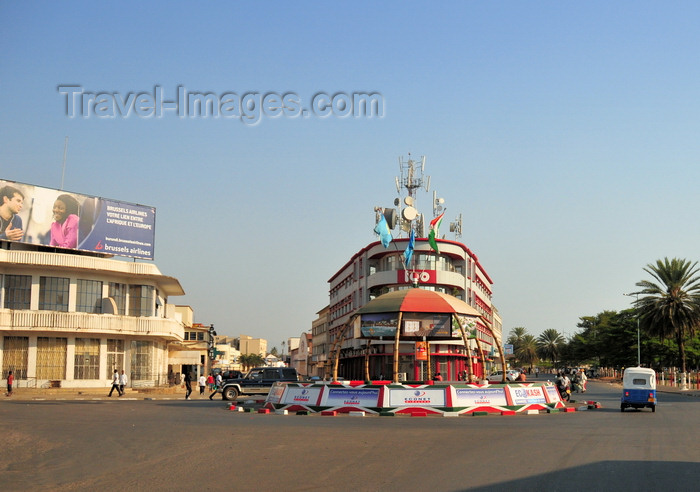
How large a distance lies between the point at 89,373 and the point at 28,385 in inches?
159

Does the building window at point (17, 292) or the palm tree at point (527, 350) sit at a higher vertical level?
the building window at point (17, 292)

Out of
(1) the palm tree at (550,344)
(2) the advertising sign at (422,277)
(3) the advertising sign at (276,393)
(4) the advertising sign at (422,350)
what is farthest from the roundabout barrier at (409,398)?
(1) the palm tree at (550,344)

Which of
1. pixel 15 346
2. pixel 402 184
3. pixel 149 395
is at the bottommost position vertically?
pixel 149 395

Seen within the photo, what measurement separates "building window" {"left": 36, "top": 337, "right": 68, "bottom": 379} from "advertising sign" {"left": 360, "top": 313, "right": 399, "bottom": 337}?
1026 inches

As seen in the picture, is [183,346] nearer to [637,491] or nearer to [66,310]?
[66,310]

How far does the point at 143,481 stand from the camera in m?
11.2

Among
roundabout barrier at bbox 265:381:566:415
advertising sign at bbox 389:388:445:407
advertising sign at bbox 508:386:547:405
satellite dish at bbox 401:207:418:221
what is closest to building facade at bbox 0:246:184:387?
satellite dish at bbox 401:207:418:221

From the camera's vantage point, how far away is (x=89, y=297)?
50.7 meters

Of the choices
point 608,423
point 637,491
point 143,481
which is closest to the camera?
point 637,491

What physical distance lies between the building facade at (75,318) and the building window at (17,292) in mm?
61

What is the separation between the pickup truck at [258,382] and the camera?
38625mm

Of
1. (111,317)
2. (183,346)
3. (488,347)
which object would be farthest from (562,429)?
(488,347)

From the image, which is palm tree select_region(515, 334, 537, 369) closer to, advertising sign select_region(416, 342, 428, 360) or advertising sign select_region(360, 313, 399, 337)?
advertising sign select_region(416, 342, 428, 360)

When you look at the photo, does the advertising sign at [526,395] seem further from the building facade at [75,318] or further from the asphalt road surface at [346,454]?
the building facade at [75,318]
